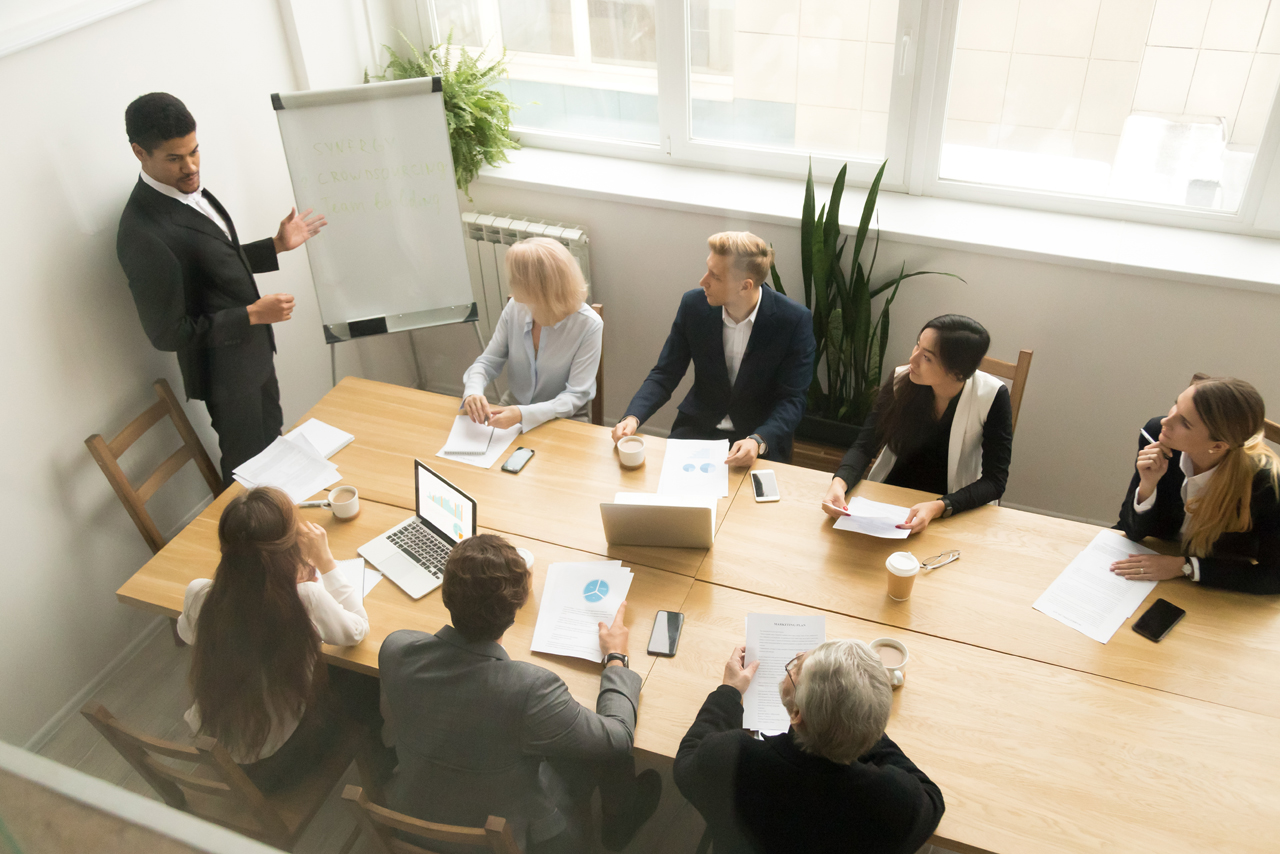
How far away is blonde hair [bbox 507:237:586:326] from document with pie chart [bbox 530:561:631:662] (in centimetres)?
99

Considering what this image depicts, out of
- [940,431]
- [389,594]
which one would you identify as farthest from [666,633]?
[940,431]

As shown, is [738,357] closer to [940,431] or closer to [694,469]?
[694,469]

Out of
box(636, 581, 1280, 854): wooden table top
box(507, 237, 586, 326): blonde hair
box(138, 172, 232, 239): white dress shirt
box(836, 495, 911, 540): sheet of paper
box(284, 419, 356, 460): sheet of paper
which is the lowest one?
box(636, 581, 1280, 854): wooden table top

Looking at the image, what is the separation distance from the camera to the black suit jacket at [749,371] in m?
2.86

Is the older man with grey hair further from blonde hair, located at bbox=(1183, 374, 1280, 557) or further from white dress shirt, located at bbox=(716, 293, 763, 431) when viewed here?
white dress shirt, located at bbox=(716, 293, 763, 431)

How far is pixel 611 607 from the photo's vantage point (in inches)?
82.2

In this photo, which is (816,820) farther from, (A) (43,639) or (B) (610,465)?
(A) (43,639)

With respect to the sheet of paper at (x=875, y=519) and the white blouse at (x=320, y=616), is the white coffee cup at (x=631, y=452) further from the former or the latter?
the white blouse at (x=320, y=616)

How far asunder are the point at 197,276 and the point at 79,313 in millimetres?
352

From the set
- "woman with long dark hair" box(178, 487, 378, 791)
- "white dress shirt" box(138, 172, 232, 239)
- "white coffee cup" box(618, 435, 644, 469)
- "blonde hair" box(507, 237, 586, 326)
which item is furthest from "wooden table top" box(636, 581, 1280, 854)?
"white dress shirt" box(138, 172, 232, 239)

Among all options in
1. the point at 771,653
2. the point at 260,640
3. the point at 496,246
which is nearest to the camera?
the point at 260,640

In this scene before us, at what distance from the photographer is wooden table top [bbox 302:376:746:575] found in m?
2.32

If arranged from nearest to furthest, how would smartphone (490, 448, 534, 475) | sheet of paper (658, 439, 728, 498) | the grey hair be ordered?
the grey hair < sheet of paper (658, 439, 728, 498) < smartphone (490, 448, 534, 475)

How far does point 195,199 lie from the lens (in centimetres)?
266
